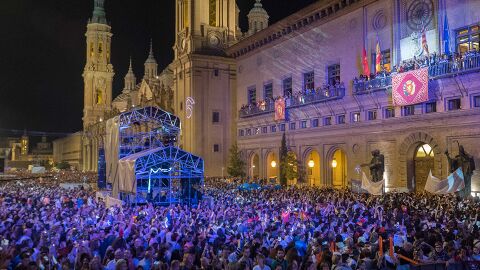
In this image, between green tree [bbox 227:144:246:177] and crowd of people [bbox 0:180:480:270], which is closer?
crowd of people [bbox 0:180:480:270]

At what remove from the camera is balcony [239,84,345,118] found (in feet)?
126

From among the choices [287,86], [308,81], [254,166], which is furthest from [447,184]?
[254,166]

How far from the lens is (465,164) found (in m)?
27.1

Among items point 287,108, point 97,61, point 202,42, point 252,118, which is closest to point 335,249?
point 287,108

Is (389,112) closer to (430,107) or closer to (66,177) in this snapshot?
(430,107)

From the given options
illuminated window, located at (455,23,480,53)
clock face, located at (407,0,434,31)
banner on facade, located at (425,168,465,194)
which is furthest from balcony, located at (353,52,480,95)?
banner on facade, located at (425,168,465,194)

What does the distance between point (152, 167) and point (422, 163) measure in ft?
57.1

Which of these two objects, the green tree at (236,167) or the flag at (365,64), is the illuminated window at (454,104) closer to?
the flag at (365,64)

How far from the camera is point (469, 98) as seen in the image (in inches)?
1096

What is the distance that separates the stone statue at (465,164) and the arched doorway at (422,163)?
9.34 ft

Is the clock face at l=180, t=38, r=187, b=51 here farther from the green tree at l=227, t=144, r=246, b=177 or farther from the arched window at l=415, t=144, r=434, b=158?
the arched window at l=415, t=144, r=434, b=158

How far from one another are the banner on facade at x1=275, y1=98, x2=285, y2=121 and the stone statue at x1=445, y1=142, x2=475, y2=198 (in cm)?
1925

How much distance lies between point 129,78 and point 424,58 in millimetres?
89519

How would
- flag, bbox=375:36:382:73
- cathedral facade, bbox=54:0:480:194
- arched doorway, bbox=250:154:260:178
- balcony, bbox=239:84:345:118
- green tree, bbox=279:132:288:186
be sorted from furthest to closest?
arched doorway, bbox=250:154:260:178 < green tree, bbox=279:132:288:186 < balcony, bbox=239:84:345:118 < flag, bbox=375:36:382:73 < cathedral facade, bbox=54:0:480:194
